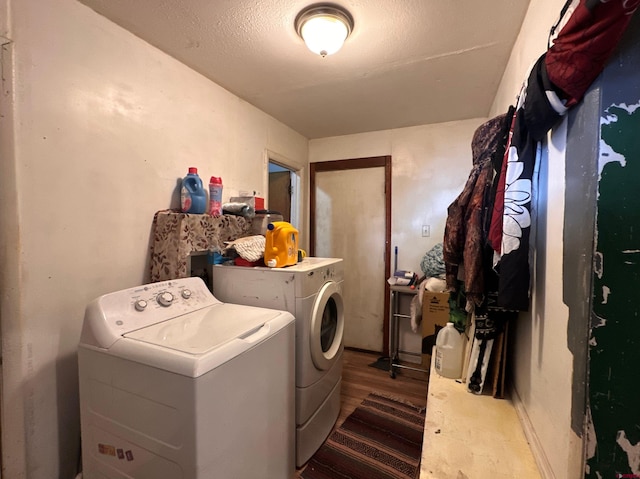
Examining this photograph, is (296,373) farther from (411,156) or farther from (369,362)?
(411,156)

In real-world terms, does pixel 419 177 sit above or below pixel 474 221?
above

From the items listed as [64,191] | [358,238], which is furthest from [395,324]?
[64,191]

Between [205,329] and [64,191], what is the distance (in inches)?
33.6

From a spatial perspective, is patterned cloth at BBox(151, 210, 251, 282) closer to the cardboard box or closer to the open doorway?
the open doorway

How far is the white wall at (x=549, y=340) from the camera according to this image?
0.75 m

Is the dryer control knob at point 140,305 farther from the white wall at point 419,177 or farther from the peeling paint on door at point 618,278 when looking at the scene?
the white wall at point 419,177

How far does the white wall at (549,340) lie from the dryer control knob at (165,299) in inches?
56.0

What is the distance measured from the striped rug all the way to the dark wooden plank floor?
0.28 feet

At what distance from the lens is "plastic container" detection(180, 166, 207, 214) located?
1.64 metres

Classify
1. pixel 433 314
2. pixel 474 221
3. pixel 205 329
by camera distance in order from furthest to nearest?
1. pixel 433 314
2. pixel 474 221
3. pixel 205 329

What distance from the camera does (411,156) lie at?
273 cm

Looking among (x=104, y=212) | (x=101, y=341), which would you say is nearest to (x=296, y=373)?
(x=101, y=341)

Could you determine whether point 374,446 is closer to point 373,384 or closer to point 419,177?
point 373,384

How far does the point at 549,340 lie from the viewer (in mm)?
875
